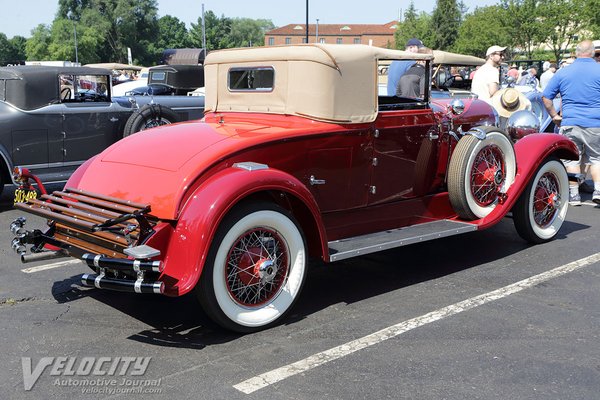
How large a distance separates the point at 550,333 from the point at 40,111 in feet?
20.8

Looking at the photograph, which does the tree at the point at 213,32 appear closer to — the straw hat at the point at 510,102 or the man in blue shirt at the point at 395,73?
the straw hat at the point at 510,102

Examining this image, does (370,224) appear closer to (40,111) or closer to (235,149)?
(235,149)

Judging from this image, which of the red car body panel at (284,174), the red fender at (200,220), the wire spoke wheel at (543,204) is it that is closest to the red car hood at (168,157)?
the red car body panel at (284,174)

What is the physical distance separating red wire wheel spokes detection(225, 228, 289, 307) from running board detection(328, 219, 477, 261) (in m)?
0.41

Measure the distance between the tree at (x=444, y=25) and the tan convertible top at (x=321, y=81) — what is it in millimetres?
65215

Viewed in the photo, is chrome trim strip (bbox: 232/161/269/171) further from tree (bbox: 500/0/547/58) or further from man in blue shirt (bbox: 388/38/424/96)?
tree (bbox: 500/0/547/58)

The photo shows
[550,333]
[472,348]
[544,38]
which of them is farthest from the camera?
[544,38]

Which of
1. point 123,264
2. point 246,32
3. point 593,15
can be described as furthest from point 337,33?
point 123,264

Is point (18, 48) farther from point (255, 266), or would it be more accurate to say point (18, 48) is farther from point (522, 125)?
point (255, 266)

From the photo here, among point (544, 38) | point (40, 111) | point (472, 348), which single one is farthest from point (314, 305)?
point (544, 38)

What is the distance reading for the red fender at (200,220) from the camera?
329 cm

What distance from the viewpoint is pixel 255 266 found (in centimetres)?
360

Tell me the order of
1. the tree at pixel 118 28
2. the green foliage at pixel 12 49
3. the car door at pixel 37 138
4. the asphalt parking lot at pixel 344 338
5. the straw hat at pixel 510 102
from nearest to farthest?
the asphalt parking lot at pixel 344 338, the car door at pixel 37 138, the straw hat at pixel 510 102, the tree at pixel 118 28, the green foliage at pixel 12 49

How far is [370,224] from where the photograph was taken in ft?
15.0
